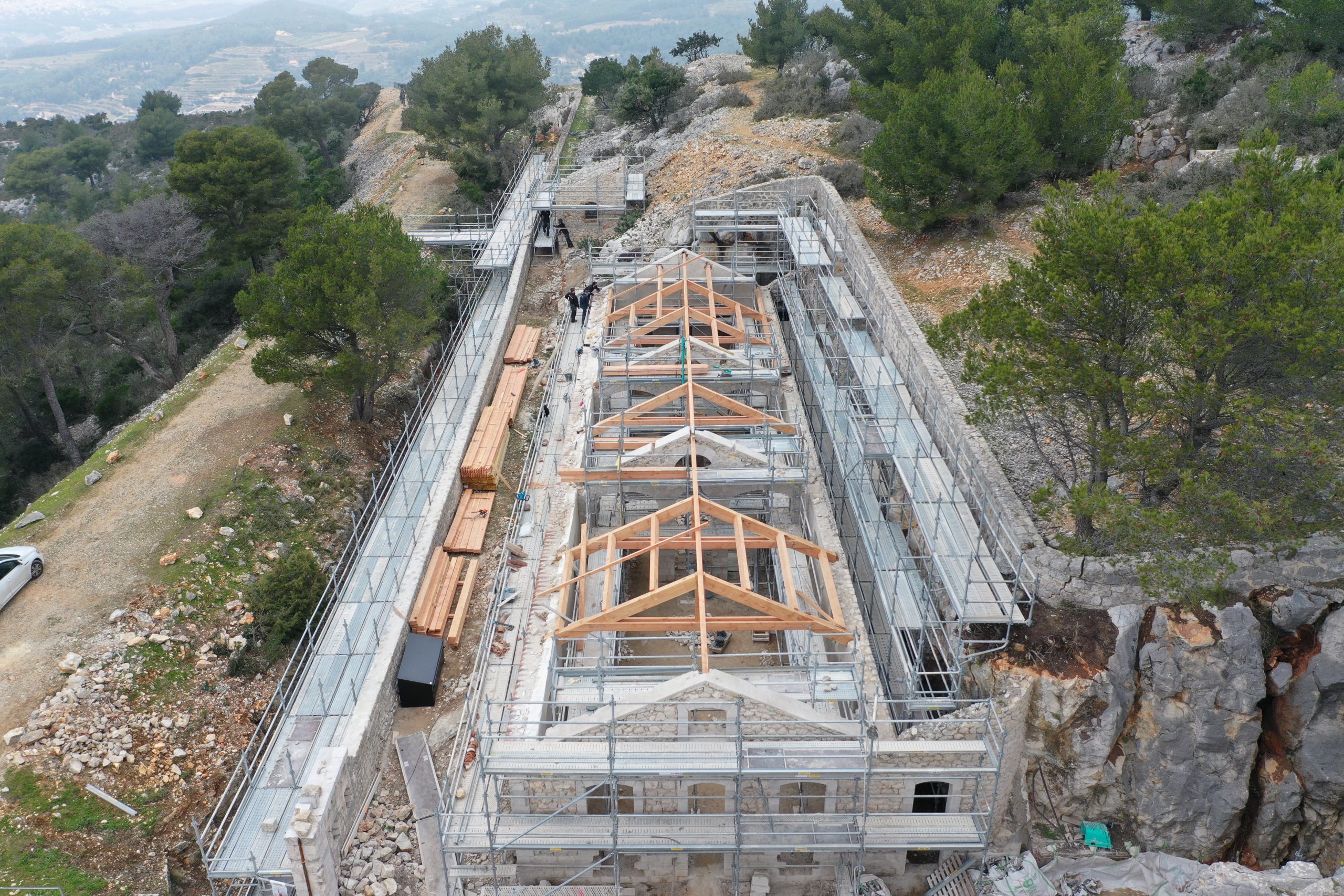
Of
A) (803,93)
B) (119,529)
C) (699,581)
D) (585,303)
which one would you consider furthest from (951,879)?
(803,93)

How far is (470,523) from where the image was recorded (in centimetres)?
2041

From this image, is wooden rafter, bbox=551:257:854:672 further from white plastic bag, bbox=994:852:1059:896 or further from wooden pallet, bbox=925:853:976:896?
white plastic bag, bbox=994:852:1059:896

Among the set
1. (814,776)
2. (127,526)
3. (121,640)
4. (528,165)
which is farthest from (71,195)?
(814,776)

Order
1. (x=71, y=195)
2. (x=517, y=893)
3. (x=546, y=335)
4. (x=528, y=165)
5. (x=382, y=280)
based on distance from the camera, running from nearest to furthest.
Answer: (x=517, y=893)
(x=382, y=280)
(x=546, y=335)
(x=528, y=165)
(x=71, y=195)

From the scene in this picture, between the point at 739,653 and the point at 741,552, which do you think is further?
the point at 739,653

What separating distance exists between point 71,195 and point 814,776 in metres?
63.1

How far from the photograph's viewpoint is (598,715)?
12.6 metres

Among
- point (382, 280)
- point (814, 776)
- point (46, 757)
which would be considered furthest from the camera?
point (382, 280)

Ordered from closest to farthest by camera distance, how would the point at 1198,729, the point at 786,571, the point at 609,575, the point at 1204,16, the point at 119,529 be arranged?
the point at 1198,729 → the point at 786,571 → the point at 609,575 → the point at 119,529 → the point at 1204,16

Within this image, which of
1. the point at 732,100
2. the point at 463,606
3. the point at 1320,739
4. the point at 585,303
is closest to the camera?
the point at 1320,739

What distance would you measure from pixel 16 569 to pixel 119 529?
2.17 m

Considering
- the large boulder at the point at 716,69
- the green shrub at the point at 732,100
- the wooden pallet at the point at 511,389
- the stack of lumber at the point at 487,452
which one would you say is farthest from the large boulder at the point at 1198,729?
the large boulder at the point at 716,69

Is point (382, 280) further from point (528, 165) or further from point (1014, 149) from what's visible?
point (528, 165)

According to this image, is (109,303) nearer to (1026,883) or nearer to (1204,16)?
(1026,883)
